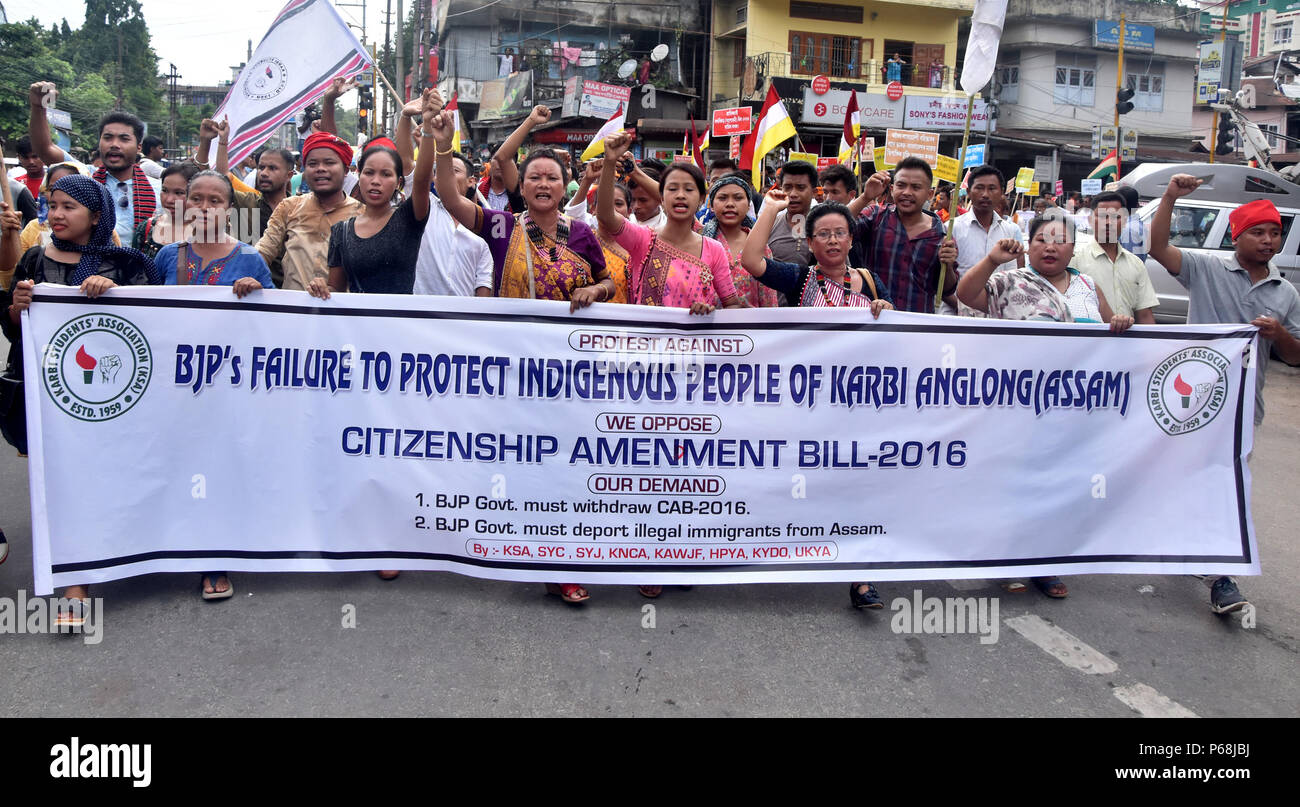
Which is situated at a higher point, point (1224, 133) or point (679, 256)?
point (1224, 133)

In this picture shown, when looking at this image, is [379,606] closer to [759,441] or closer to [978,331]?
[759,441]

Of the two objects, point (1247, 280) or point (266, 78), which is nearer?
point (1247, 280)

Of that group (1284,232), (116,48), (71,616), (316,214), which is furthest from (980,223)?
(116,48)

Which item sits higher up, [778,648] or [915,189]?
[915,189]

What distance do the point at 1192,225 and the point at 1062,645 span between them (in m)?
10.3

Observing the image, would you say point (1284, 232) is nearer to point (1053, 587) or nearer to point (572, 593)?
point (1053, 587)

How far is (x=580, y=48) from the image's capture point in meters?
35.0

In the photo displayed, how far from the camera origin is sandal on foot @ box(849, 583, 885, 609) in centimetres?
404

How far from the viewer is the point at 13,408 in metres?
4.04

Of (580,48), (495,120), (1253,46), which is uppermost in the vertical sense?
(1253,46)

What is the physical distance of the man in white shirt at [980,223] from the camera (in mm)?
5637

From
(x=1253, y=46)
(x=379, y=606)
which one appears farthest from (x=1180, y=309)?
(x=1253, y=46)

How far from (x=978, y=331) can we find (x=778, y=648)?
1.58 metres

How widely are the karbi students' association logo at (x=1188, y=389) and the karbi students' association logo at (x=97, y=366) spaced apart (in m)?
4.19
